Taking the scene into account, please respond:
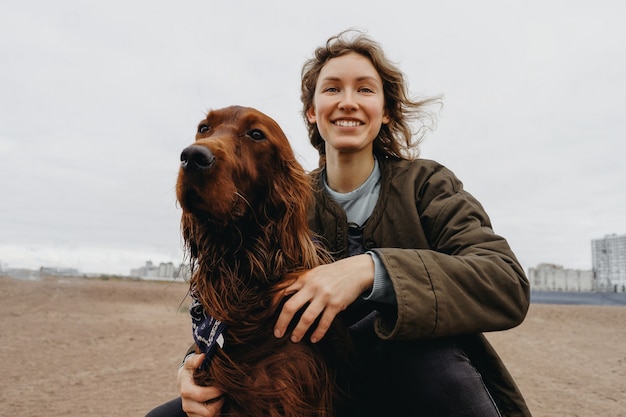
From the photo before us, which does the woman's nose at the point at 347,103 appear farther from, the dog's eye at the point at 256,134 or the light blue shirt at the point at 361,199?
the dog's eye at the point at 256,134

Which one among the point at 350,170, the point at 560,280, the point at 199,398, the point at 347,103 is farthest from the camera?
the point at 560,280

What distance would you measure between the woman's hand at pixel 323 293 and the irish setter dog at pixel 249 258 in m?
0.08

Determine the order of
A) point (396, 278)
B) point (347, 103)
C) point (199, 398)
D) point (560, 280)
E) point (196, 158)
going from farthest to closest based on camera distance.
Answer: point (560, 280)
point (347, 103)
point (199, 398)
point (396, 278)
point (196, 158)

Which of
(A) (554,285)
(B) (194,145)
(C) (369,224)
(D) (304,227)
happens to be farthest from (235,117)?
(A) (554,285)

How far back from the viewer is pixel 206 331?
5.63ft

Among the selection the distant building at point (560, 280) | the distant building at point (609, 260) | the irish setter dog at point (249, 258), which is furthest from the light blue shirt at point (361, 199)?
the distant building at point (609, 260)

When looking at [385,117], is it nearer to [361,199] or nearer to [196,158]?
[361,199]

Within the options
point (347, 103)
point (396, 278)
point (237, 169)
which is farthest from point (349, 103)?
point (396, 278)

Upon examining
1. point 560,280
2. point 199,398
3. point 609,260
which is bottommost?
point 560,280

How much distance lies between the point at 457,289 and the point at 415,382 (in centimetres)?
37

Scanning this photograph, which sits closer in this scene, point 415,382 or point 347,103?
point 415,382

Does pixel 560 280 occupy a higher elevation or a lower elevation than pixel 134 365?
lower

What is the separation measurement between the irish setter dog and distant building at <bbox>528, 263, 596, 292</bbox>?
126832mm

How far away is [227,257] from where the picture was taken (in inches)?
68.4
